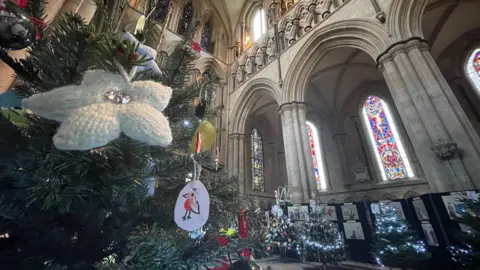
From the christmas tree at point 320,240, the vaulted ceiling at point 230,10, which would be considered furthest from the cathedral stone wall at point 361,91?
the vaulted ceiling at point 230,10

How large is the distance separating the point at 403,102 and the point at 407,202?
2.00m

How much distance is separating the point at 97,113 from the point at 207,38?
11579mm

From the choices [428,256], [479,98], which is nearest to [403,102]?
[428,256]

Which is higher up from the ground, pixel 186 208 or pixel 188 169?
pixel 188 169

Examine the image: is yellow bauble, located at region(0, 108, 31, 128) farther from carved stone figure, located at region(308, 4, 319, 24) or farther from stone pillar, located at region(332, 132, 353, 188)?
stone pillar, located at region(332, 132, 353, 188)

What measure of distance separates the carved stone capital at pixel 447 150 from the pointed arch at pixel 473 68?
674cm

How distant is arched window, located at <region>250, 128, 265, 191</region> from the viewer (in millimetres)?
9970

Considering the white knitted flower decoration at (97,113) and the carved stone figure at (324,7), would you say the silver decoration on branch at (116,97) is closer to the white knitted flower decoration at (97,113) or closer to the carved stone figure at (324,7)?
the white knitted flower decoration at (97,113)

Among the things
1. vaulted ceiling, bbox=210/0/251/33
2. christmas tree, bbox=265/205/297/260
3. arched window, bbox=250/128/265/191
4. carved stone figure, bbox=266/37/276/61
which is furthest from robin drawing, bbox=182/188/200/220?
vaulted ceiling, bbox=210/0/251/33

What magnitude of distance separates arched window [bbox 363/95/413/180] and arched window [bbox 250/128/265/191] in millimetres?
5482

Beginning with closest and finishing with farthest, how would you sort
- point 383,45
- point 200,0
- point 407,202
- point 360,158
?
point 407,202
point 383,45
point 360,158
point 200,0

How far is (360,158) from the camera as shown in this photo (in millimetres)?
9383

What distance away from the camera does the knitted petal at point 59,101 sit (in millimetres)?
415

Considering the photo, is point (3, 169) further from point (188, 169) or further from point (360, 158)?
point (360, 158)
